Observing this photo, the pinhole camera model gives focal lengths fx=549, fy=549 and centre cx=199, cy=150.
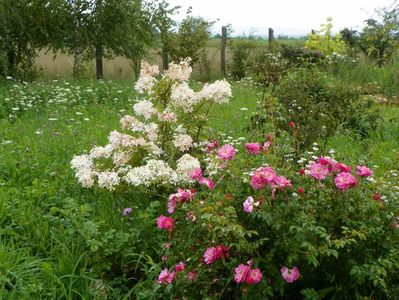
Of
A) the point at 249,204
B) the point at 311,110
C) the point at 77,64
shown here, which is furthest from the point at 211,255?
the point at 77,64

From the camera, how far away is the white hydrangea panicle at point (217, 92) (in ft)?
12.6

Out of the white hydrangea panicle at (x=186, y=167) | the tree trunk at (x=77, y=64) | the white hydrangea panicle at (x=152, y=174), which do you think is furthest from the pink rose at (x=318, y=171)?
the tree trunk at (x=77, y=64)

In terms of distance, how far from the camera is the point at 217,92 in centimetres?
386

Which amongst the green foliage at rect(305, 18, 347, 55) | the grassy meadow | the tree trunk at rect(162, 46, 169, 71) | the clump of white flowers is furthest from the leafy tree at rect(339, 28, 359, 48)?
the clump of white flowers

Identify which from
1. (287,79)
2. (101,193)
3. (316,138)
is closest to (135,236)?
(101,193)

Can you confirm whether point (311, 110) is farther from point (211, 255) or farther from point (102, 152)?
point (211, 255)

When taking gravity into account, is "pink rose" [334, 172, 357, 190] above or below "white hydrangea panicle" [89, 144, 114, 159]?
above

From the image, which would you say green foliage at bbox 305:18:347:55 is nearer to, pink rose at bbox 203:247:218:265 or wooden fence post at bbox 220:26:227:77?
wooden fence post at bbox 220:26:227:77

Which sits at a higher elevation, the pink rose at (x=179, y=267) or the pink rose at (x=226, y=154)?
the pink rose at (x=226, y=154)

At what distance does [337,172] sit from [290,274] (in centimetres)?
59

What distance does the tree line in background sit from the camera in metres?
11.8

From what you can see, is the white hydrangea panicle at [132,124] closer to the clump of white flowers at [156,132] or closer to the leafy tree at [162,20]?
the clump of white flowers at [156,132]

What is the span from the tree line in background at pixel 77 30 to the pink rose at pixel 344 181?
981 centimetres

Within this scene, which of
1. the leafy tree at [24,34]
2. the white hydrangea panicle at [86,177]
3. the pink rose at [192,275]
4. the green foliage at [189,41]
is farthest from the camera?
the green foliage at [189,41]
